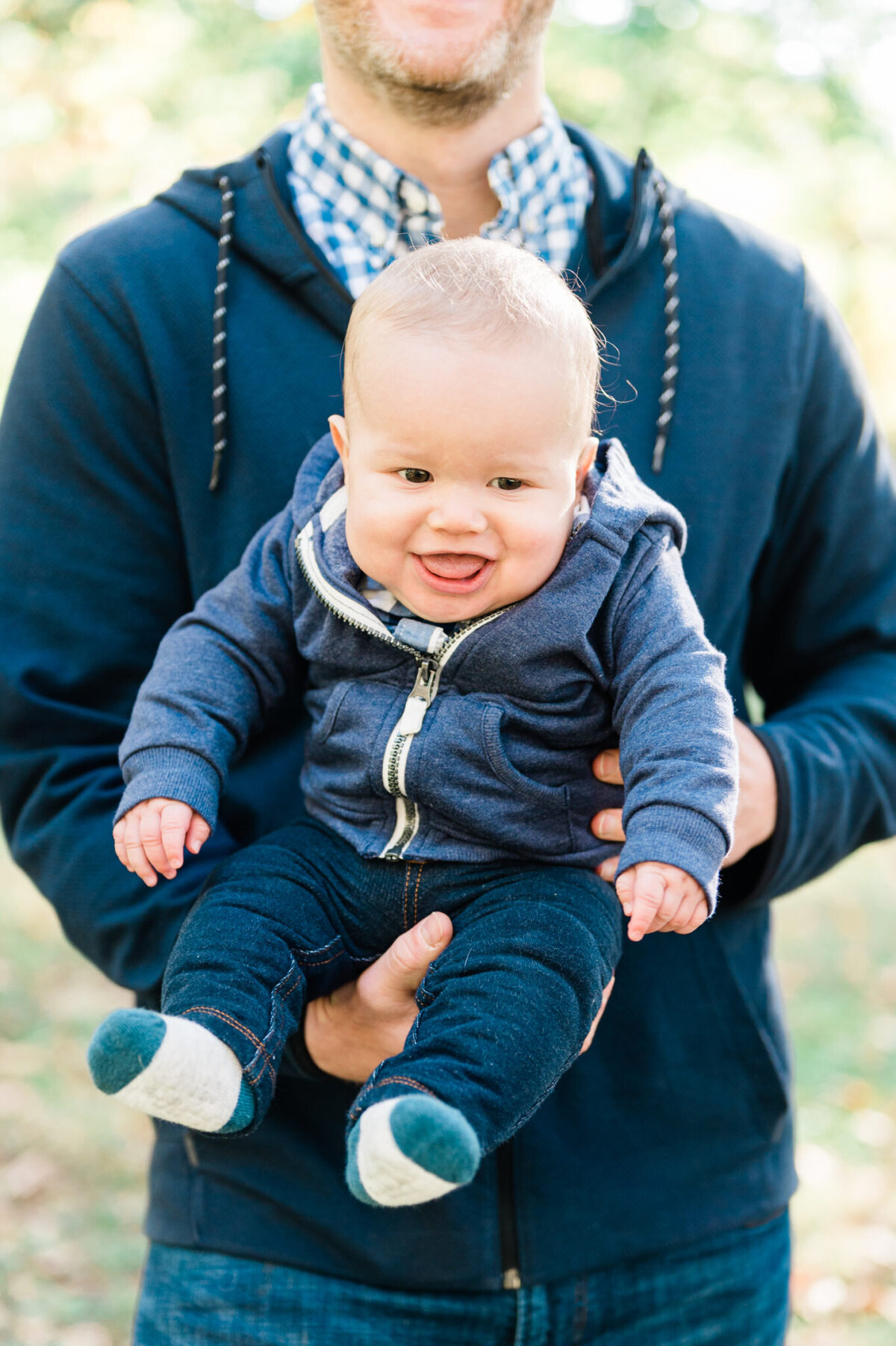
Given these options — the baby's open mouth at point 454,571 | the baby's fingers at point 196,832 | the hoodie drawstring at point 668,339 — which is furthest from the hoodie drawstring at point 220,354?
the hoodie drawstring at point 668,339

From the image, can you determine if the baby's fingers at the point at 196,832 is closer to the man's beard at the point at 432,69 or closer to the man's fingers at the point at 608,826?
the man's fingers at the point at 608,826

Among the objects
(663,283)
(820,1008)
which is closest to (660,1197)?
(663,283)

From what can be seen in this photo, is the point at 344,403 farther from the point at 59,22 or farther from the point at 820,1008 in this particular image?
the point at 59,22

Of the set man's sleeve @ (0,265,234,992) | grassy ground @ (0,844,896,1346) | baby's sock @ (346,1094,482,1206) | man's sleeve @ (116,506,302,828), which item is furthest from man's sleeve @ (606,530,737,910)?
grassy ground @ (0,844,896,1346)

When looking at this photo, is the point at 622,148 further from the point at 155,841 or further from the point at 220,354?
the point at 155,841

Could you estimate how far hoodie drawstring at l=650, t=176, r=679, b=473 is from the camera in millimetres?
1915

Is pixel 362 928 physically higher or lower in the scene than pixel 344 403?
lower

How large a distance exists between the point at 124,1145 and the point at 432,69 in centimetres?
356

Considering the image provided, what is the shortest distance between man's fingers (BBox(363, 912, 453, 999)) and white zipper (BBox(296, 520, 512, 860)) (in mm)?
112

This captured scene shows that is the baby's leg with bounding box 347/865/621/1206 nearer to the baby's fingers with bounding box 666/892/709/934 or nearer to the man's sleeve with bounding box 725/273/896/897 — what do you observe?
the baby's fingers with bounding box 666/892/709/934

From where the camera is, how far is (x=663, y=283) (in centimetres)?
197

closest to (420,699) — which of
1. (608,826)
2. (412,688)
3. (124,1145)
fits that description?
(412,688)

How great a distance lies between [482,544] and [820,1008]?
13.4 ft

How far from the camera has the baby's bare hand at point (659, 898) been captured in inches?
54.4
